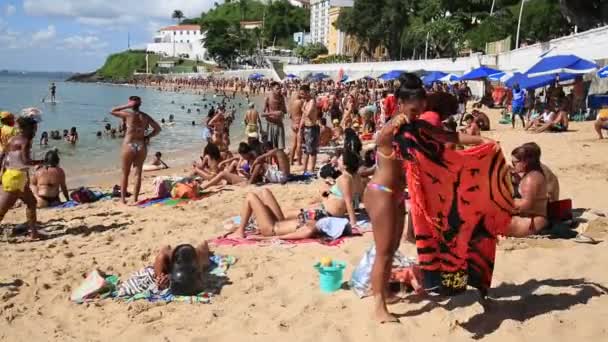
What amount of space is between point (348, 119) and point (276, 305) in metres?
11.8

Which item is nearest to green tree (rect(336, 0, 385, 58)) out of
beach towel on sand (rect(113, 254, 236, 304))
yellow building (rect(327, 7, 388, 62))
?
yellow building (rect(327, 7, 388, 62))

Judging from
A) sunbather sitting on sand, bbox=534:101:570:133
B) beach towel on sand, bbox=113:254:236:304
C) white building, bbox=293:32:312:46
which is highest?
white building, bbox=293:32:312:46

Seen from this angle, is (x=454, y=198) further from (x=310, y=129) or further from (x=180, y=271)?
(x=310, y=129)

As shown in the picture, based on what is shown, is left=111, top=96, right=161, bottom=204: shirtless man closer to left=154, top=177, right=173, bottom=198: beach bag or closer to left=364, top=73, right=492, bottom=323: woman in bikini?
left=154, top=177, right=173, bottom=198: beach bag

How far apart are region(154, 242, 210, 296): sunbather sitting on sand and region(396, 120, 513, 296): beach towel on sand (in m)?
1.81

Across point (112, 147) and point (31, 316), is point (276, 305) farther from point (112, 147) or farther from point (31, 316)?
point (112, 147)

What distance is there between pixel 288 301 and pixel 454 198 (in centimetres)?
145

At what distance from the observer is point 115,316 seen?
3.98 metres

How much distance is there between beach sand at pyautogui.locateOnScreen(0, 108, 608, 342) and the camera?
3.33 meters

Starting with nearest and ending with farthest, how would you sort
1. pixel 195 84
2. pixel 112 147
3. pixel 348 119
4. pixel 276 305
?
pixel 276 305, pixel 348 119, pixel 112 147, pixel 195 84

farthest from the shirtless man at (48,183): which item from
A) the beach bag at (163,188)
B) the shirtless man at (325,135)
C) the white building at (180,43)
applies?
the white building at (180,43)

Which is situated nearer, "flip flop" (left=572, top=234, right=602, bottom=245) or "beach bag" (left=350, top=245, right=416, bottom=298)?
"beach bag" (left=350, top=245, right=416, bottom=298)

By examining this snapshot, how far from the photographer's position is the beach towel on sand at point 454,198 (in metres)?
3.16

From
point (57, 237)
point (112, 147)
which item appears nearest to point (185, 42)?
point (112, 147)
